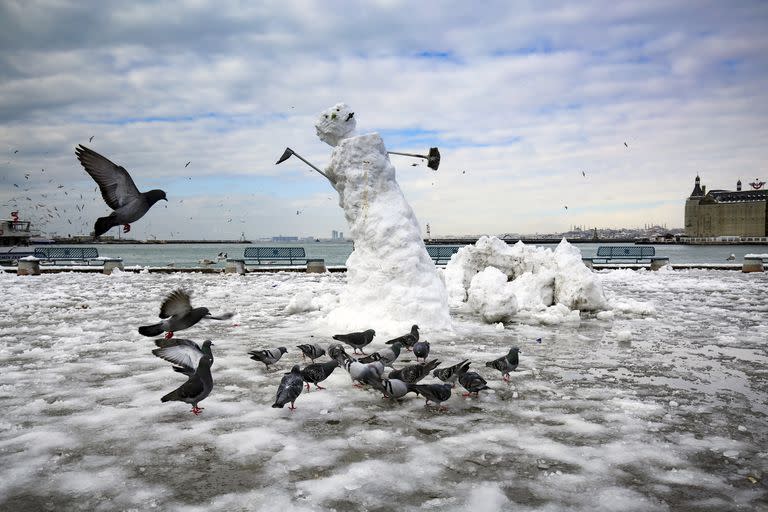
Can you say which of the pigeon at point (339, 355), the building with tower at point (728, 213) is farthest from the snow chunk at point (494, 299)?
the building with tower at point (728, 213)

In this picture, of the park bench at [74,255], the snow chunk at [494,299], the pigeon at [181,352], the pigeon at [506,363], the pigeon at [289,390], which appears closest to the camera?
the pigeon at [289,390]

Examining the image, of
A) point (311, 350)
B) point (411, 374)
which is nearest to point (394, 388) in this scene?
point (411, 374)

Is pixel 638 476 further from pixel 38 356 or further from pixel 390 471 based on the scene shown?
pixel 38 356

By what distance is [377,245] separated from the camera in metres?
10.6

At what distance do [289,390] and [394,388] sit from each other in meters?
1.19

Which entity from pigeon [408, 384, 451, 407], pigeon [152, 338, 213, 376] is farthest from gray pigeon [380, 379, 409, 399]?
pigeon [152, 338, 213, 376]

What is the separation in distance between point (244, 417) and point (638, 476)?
378 centimetres

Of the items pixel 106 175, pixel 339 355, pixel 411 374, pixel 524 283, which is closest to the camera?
pixel 106 175

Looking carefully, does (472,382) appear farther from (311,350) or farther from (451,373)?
(311,350)

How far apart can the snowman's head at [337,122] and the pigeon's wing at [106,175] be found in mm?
6799

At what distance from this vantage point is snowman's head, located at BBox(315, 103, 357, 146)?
11.4m

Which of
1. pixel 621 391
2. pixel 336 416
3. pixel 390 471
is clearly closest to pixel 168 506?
pixel 390 471

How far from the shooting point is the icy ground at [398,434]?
12.1 ft

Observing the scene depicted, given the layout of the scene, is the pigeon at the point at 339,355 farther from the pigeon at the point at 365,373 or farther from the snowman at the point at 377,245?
the snowman at the point at 377,245
